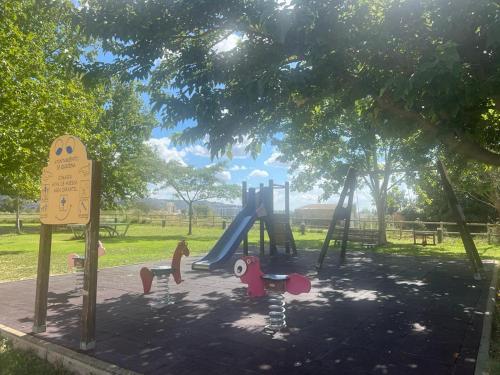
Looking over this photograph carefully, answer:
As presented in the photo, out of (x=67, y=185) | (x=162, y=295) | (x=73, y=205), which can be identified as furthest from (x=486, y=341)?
(x=67, y=185)

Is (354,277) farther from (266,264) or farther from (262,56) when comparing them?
(262,56)

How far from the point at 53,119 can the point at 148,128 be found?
59.6ft

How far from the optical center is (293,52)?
6980 millimetres

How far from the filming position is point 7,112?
41.9 feet

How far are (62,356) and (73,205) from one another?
1847 millimetres

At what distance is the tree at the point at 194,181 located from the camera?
31062 mm

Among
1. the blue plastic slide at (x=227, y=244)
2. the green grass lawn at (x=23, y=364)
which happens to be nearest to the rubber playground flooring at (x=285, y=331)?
the green grass lawn at (x=23, y=364)

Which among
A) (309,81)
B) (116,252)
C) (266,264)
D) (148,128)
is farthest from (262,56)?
(148,128)

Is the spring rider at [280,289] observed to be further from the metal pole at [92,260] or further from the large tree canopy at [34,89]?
the large tree canopy at [34,89]

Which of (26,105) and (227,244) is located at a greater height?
(26,105)

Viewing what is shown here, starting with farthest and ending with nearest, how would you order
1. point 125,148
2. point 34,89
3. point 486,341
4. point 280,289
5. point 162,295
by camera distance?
1. point 125,148
2. point 34,89
3. point 162,295
4. point 280,289
5. point 486,341

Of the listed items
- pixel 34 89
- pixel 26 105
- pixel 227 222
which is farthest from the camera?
pixel 227 222

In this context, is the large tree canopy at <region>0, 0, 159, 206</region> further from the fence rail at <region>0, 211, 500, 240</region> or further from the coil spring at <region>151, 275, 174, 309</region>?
the fence rail at <region>0, 211, 500, 240</region>

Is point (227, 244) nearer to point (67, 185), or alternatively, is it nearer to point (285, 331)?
point (285, 331)
